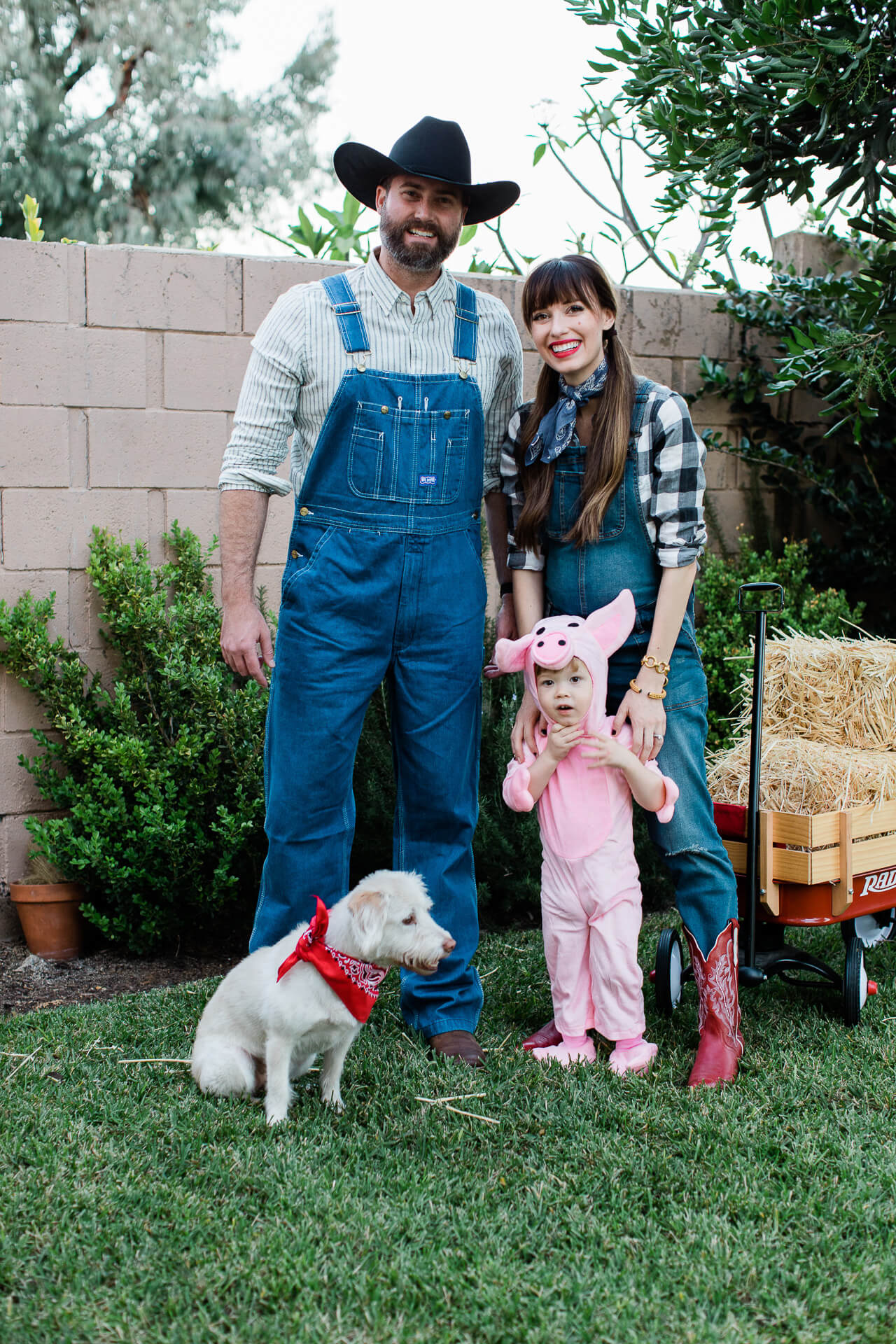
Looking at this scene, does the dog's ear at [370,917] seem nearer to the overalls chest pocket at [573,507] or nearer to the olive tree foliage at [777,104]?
the overalls chest pocket at [573,507]

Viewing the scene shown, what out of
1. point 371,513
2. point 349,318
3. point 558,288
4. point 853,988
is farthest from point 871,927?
point 349,318

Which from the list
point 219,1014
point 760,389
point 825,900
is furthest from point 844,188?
point 219,1014

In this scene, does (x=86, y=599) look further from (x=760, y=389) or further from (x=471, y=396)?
(x=760, y=389)

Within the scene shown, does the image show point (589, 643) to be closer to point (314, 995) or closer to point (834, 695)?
point (314, 995)

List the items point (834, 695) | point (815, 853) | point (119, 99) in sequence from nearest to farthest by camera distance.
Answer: point (815, 853) < point (834, 695) < point (119, 99)

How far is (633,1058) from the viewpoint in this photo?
322 cm

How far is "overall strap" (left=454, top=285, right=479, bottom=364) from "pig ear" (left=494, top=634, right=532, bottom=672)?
2.73 feet

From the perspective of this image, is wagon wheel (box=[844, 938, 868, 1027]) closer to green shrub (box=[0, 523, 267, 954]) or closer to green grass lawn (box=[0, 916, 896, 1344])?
green grass lawn (box=[0, 916, 896, 1344])

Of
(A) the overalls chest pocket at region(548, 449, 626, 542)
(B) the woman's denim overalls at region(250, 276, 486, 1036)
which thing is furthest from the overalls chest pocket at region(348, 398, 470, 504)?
(A) the overalls chest pocket at region(548, 449, 626, 542)

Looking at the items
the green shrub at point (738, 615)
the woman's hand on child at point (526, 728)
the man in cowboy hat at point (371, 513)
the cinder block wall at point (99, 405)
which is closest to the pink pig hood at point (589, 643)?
the woman's hand on child at point (526, 728)

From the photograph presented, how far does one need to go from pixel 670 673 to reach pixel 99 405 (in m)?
2.78

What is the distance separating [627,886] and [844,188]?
110 inches

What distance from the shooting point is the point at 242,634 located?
128 inches

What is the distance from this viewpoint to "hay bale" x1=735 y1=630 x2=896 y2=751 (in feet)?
13.4
